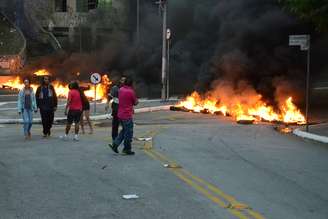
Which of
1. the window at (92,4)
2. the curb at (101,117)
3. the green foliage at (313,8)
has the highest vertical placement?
the window at (92,4)

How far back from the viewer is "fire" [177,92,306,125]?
2410 centimetres

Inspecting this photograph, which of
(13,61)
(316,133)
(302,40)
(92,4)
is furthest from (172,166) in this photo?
(92,4)

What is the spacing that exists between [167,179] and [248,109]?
709 inches

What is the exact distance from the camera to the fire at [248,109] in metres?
24.1

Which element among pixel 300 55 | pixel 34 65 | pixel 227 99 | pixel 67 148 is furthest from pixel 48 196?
pixel 34 65

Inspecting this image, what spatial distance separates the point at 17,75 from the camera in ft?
147

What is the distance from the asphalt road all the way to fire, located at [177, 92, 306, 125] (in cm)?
834

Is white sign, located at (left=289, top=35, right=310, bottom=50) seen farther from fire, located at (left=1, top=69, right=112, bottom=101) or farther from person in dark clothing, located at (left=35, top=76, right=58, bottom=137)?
fire, located at (left=1, top=69, right=112, bottom=101)

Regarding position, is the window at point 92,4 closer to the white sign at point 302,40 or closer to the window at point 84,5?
the window at point 84,5

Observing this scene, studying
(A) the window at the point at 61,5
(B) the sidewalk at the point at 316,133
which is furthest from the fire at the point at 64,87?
(A) the window at the point at 61,5

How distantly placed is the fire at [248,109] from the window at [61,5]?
32.3 meters

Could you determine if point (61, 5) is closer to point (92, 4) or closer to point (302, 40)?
point (92, 4)

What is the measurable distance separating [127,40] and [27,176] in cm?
3458

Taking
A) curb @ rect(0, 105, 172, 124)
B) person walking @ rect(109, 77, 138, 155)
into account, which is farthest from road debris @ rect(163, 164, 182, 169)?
curb @ rect(0, 105, 172, 124)
